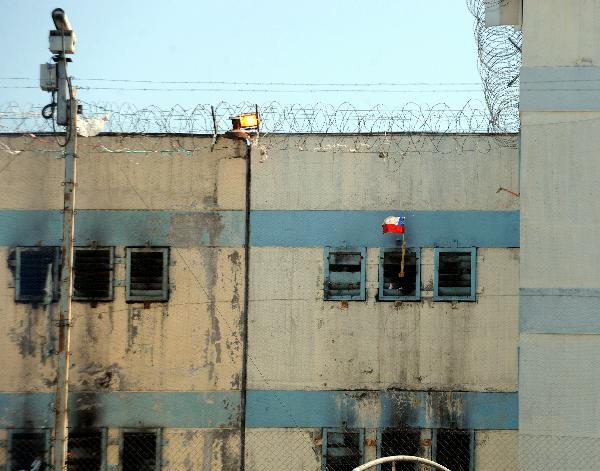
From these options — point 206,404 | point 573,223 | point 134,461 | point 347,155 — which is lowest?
point 134,461

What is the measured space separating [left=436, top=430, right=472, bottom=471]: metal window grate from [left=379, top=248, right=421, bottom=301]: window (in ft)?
6.84

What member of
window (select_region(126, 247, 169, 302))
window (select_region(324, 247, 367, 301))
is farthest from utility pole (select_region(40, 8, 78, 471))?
window (select_region(324, 247, 367, 301))

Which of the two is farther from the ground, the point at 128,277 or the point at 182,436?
the point at 128,277

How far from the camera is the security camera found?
9.34 meters

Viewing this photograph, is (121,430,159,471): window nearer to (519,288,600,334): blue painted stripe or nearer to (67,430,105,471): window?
(67,430,105,471): window

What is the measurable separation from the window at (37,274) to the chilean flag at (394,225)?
4808 millimetres

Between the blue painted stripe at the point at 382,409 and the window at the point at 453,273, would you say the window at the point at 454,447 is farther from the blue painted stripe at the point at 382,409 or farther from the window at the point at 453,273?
the window at the point at 453,273

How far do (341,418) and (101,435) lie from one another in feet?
11.4

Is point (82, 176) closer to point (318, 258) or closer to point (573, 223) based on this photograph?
point (318, 258)

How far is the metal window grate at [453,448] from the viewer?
37.8 feet

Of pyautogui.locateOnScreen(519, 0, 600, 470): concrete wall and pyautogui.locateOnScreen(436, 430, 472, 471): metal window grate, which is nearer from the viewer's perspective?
pyautogui.locateOnScreen(519, 0, 600, 470): concrete wall

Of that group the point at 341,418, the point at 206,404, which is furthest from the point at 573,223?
the point at 206,404

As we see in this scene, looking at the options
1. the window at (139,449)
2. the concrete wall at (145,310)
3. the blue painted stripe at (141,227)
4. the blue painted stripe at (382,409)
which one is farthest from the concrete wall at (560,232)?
the window at (139,449)

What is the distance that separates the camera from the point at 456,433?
1153 centimetres
